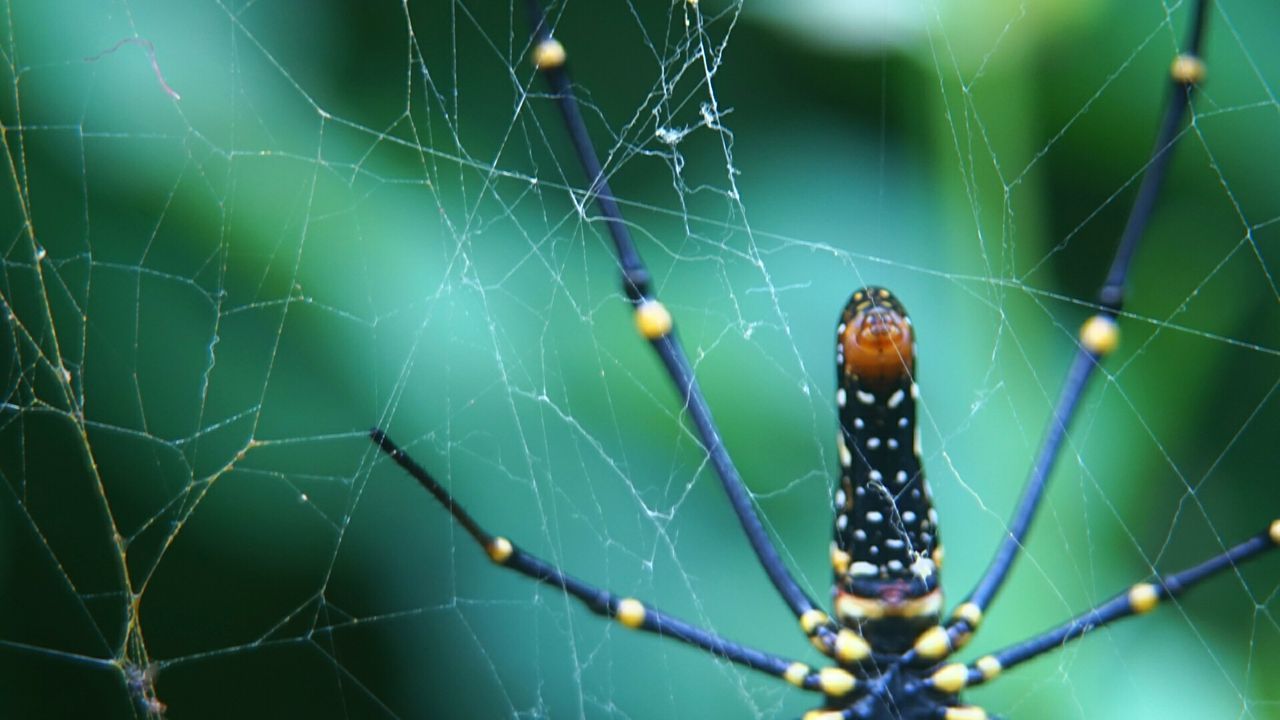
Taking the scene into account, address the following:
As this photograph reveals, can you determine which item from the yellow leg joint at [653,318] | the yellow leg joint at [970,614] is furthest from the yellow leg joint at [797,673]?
the yellow leg joint at [653,318]

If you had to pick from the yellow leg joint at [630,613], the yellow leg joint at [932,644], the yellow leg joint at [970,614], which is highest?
the yellow leg joint at [970,614]

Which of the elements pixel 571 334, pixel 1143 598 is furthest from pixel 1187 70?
pixel 571 334

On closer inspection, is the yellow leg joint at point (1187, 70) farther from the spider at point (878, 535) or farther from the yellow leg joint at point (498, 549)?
the yellow leg joint at point (498, 549)

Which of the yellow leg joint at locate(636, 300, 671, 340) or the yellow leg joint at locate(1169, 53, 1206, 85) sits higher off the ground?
the yellow leg joint at locate(1169, 53, 1206, 85)

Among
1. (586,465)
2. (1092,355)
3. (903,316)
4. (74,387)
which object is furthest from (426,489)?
(1092,355)

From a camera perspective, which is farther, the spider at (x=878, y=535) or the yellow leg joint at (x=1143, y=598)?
the yellow leg joint at (x=1143, y=598)

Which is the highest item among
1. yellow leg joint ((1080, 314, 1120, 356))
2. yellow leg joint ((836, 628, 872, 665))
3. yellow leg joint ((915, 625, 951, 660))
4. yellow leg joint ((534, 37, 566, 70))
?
yellow leg joint ((1080, 314, 1120, 356))

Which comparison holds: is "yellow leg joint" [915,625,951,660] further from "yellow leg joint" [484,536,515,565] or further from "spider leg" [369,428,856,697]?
"yellow leg joint" [484,536,515,565]

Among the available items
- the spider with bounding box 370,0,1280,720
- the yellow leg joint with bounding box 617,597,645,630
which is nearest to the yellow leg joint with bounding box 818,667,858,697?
the spider with bounding box 370,0,1280,720
